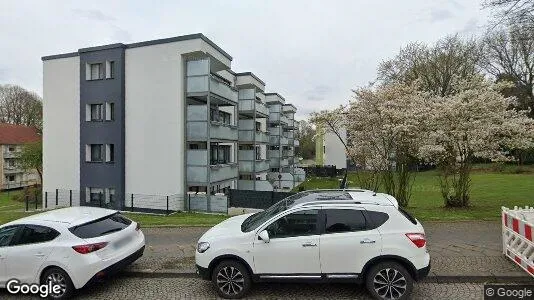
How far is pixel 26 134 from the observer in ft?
167

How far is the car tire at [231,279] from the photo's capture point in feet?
18.5

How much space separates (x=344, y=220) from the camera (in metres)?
5.62

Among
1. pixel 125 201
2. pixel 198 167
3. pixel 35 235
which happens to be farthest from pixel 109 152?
A: pixel 35 235

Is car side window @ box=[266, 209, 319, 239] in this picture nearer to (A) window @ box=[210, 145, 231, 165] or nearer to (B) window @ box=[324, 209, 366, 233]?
(B) window @ box=[324, 209, 366, 233]

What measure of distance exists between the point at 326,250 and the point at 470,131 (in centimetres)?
938

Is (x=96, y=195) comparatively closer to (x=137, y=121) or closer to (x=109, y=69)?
(x=137, y=121)

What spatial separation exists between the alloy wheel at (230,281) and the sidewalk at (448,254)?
1.23 meters

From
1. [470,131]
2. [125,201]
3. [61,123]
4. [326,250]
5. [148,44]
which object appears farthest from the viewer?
[61,123]

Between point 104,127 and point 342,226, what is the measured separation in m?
19.4

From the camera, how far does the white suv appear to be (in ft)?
17.7

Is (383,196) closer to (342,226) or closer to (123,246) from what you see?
(342,226)

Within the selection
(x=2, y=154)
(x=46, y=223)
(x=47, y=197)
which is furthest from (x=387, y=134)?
(x=2, y=154)

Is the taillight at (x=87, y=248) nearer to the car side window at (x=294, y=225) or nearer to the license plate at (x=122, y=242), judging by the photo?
the license plate at (x=122, y=242)

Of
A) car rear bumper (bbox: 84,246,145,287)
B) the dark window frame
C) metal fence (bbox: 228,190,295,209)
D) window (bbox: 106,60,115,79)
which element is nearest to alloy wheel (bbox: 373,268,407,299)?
car rear bumper (bbox: 84,246,145,287)
